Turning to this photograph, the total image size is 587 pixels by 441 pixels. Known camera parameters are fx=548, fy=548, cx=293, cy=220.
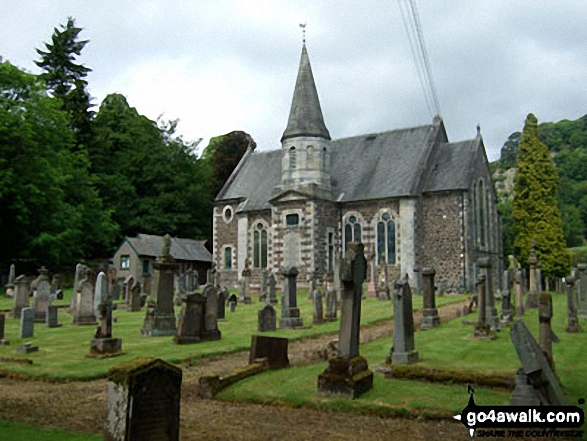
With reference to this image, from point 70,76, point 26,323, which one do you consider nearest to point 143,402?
point 26,323

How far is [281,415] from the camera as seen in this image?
7777 millimetres

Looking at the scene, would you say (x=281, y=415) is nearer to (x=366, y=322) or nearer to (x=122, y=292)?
(x=366, y=322)

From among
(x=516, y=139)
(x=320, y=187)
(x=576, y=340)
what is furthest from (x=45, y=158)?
(x=516, y=139)

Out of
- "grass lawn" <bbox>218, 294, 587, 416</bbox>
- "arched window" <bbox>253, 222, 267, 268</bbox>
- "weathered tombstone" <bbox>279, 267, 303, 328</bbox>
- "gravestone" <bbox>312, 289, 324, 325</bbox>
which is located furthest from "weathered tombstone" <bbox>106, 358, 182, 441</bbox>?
"arched window" <bbox>253, 222, 267, 268</bbox>

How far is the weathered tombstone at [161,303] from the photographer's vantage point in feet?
50.2

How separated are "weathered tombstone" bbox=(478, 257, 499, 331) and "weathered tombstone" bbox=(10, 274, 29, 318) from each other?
52.8ft

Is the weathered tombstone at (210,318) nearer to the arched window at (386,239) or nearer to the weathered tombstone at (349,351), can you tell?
the weathered tombstone at (349,351)

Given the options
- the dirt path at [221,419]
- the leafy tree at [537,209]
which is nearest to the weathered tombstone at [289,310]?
the dirt path at [221,419]

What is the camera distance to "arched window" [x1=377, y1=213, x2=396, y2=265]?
34.8 m

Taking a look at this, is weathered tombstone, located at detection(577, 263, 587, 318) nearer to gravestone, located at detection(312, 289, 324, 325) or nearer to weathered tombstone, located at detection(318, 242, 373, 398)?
gravestone, located at detection(312, 289, 324, 325)

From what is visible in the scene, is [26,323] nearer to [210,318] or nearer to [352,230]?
[210,318]

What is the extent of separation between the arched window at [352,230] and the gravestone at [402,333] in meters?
25.2

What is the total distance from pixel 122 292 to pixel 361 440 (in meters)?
25.6

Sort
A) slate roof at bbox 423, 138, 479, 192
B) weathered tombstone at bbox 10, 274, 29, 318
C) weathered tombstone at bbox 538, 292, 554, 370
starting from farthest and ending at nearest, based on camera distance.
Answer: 1. slate roof at bbox 423, 138, 479, 192
2. weathered tombstone at bbox 10, 274, 29, 318
3. weathered tombstone at bbox 538, 292, 554, 370
